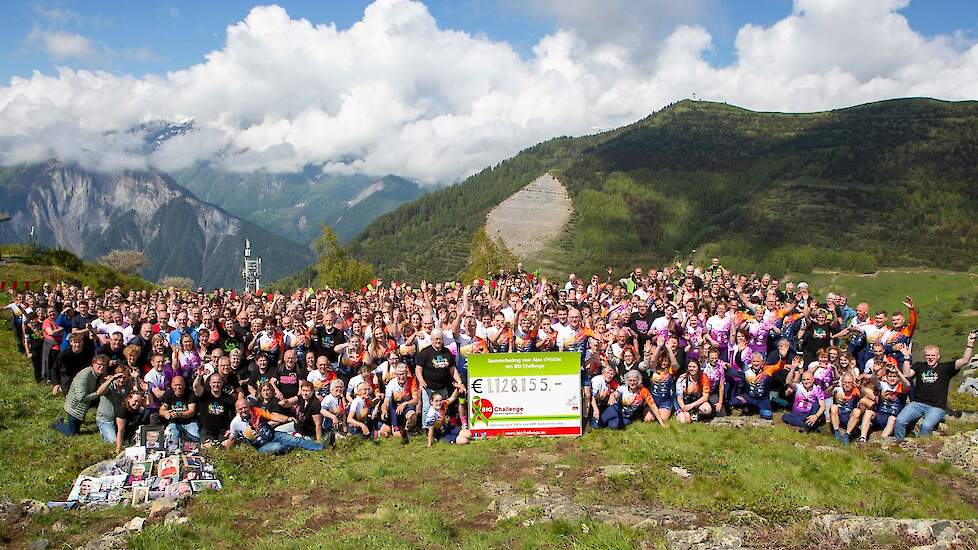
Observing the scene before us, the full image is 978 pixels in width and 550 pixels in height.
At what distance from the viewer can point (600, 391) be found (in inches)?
488

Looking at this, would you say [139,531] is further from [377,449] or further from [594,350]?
[594,350]

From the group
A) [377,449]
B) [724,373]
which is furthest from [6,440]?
[724,373]

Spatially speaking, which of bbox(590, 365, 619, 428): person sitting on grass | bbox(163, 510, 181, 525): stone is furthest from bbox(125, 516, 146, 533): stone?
bbox(590, 365, 619, 428): person sitting on grass

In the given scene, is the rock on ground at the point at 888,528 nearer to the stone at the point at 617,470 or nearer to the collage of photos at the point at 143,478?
the stone at the point at 617,470

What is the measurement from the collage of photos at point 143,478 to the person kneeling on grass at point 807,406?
10257mm

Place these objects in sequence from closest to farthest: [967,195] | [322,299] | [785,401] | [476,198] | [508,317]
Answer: [785,401], [508,317], [322,299], [967,195], [476,198]

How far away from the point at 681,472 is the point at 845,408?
406 centimetres

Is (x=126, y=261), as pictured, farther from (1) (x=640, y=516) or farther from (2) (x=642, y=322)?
(1) (x=640, y=516)

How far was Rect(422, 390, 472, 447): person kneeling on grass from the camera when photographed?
11945 mm

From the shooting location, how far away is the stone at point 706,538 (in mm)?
6963

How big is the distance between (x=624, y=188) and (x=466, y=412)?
160m

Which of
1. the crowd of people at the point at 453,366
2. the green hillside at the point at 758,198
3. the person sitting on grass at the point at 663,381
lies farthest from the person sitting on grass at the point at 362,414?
the green hillside at the point at 758,198

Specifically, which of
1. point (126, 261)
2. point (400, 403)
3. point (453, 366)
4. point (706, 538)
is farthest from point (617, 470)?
point (126, 261)

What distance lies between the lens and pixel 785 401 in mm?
13266
